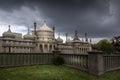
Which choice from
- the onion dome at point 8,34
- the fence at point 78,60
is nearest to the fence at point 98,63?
the fence at point 78,60

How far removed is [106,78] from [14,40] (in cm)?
4318

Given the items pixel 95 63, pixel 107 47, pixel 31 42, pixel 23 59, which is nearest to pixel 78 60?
pixel 95 63

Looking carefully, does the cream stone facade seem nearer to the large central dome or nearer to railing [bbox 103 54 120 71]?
the large central dome

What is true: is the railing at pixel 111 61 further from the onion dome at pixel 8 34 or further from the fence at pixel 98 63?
the onion dome at pixel 8 34

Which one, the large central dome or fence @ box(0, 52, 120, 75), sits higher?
the large central dome

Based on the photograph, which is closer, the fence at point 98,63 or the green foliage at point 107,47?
the fence at point 98,63

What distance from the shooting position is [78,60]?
15.7m

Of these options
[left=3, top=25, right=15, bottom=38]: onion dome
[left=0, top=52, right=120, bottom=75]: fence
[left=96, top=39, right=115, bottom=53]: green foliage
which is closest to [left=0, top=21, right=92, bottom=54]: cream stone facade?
[left=3, top=25, right=15, bottom=38]: onion dome

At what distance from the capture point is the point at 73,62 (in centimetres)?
1661

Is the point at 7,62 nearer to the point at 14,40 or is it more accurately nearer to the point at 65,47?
the point at 14,40

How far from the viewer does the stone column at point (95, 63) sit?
43.1 feet

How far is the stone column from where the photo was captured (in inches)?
517

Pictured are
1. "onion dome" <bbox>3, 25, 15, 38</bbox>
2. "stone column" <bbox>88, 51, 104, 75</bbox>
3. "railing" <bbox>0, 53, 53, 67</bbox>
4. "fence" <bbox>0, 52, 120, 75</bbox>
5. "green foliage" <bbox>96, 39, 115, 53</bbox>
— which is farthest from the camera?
"onion dome" <bbox>3, 25, 15, 38</bbox>

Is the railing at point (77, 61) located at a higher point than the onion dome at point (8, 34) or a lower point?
lower
